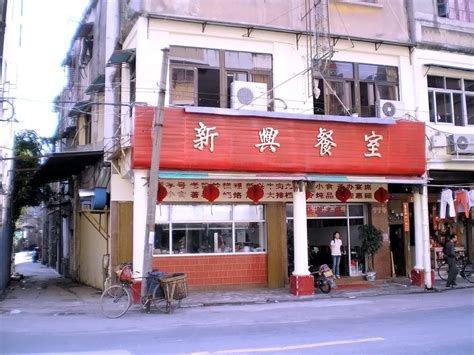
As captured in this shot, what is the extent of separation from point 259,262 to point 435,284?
6.43 metres

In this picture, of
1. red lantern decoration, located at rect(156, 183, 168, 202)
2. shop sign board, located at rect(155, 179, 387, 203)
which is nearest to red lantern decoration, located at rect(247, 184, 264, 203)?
shop sign board, located at rect(155, 179, 387, 203)

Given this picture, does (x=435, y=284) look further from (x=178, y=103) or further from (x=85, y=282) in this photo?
(x=85, y=282)

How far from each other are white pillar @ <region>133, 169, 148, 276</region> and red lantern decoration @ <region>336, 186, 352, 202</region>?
7.04 m

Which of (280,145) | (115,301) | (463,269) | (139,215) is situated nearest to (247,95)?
(280,145)

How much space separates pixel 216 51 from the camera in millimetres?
15961

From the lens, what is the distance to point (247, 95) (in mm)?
15734

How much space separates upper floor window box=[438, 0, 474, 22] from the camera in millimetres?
19000

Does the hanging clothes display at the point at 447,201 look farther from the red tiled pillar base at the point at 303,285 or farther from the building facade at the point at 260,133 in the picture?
the red tiled pillar base at the point at 303,285

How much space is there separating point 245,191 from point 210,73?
4.07m

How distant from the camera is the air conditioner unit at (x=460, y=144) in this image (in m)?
18.0

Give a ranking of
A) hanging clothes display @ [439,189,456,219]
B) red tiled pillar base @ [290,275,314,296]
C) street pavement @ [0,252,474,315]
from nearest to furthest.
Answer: street pavement @ [0,252,474,315] < red tiled pillar base @ [290,275,314,296] < hanging clothes display @ [439,189,456,219]

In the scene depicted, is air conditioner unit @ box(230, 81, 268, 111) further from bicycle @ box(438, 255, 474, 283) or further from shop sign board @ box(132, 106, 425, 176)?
bicycle @ box(438, 255, 474, 283)

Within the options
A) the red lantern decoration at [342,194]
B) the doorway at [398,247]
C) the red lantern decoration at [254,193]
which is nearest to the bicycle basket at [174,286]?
the red lantern decoration at [254,193]

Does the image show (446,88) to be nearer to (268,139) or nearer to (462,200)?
(462,200)
